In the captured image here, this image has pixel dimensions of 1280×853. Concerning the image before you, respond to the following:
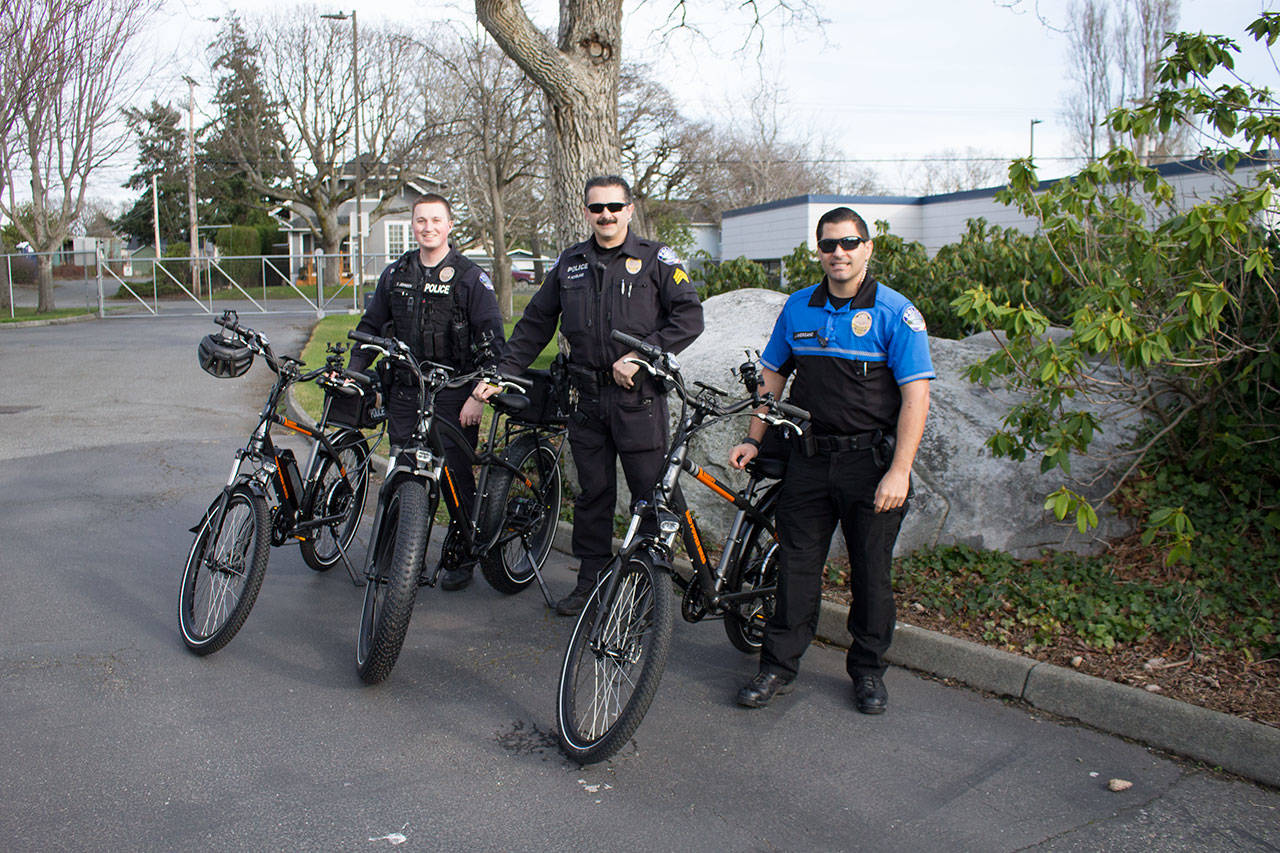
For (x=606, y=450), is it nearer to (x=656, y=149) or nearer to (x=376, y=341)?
(x=376, y=341)

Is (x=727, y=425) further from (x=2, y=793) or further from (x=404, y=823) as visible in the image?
(x=2, y=793)

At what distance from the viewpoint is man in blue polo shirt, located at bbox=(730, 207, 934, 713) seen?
4.14 metres

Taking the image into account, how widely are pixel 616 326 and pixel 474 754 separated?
2018 millimetres

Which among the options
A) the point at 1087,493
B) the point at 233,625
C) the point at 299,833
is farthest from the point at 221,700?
the point at 1087,493

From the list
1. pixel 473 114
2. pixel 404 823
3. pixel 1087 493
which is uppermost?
pixel 473 114

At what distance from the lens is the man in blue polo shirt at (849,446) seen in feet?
13.6

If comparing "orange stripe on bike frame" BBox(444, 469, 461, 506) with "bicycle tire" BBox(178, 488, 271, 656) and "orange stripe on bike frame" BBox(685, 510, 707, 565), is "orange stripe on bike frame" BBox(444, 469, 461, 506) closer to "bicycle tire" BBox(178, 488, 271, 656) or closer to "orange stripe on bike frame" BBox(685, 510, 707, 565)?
"bicycle tire" BBox(178, 488, 271, 656)

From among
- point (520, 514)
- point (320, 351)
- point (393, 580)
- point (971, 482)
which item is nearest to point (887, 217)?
point (320, 351)

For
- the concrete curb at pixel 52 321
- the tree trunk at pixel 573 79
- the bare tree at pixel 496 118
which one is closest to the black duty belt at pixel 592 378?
the tree trunk at pixel 573 79

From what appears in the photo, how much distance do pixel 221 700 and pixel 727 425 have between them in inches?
127

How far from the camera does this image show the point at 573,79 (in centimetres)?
833

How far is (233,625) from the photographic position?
4715 mm

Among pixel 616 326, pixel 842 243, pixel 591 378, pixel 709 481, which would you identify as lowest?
pixel 709 481

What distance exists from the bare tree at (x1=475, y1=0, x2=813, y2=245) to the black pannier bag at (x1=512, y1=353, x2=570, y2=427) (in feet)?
10.7
